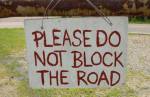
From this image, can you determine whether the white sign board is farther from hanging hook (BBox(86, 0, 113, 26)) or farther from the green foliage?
the green foliage

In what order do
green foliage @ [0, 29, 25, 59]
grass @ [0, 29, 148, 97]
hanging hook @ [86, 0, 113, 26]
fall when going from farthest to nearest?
green foliage @ [0, 29, 25, 59] → grass @ [0, 29, 148, 97] → hanging hook @ [86, 0, 113, 26]

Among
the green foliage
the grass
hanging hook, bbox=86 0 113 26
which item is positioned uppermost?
hanging hook, bbox=86 0 113 26

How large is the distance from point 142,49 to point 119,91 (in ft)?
17.1

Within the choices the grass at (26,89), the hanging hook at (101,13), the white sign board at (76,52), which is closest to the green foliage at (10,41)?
the grass at (26,89)

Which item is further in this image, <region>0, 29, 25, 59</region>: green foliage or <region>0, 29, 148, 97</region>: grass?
<region>0, 29, 25, 59</region>: green foliage

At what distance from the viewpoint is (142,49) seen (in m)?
12.0

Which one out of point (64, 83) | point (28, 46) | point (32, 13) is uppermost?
point (32, 13)

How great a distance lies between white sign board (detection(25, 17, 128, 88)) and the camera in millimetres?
2242

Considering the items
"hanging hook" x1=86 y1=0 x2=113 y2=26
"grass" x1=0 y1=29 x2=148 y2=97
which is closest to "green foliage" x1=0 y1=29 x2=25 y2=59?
"grass" x1=0 y1=29 x2=148 y2=97

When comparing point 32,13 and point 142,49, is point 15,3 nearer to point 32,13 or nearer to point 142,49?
point 32,13

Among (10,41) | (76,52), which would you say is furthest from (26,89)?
(10,41)

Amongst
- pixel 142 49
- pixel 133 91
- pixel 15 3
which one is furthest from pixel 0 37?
pixel 15 3

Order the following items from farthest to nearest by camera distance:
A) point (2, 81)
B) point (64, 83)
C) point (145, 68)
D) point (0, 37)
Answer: point (0, 37) < point (145, 68) < point (2, 81) < point (64, 83)

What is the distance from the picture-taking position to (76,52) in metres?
2.29
